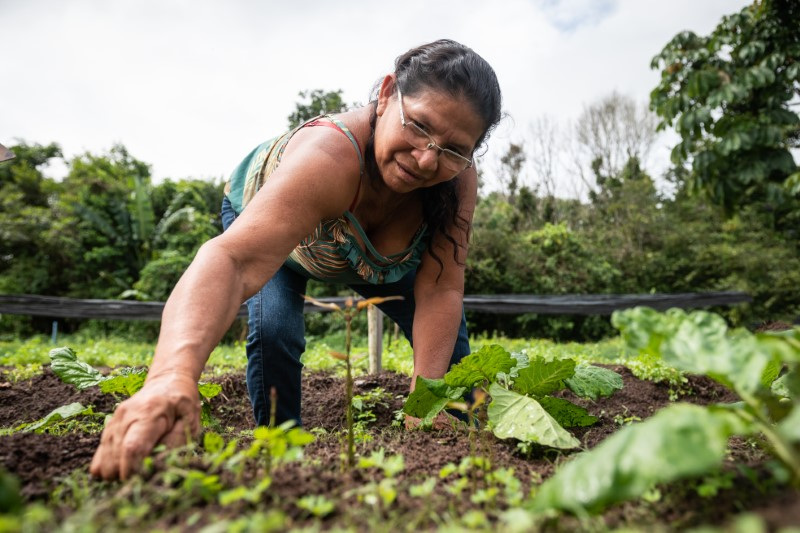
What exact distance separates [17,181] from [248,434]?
18.3 metres

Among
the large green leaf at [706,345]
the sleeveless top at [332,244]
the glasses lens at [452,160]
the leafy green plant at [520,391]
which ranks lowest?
the leafy green plant at [520,391]

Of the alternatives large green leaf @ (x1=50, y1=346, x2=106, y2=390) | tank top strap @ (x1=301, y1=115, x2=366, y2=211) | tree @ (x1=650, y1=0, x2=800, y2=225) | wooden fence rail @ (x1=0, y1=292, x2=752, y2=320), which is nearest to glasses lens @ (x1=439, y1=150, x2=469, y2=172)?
tank top strap @ (x1=301, y1=115, x2=366, y2=211)

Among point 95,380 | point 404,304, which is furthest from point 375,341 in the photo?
point 95,380

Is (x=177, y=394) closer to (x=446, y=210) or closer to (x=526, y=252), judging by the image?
(x=446, y=210)

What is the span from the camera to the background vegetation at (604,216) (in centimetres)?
710

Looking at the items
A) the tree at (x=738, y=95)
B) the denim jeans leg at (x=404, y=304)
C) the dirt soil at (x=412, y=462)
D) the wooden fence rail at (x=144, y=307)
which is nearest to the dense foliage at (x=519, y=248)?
the wooden fence rail at (x=144, y=307)

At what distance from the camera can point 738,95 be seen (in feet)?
21.7

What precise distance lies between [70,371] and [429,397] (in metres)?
1.38

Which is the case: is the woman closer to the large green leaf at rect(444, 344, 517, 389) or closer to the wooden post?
the large green leaf at rect(444, 344, 517, 389)

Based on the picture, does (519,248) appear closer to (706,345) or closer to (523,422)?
(523,422)

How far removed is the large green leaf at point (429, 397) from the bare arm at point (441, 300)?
38 centimetres

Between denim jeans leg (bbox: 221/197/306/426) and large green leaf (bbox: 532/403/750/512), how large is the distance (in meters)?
1.55

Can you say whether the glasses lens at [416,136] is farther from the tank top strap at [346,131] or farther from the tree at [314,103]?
the tree at [314,103]

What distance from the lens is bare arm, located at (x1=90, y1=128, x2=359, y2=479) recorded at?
3.16 ft
